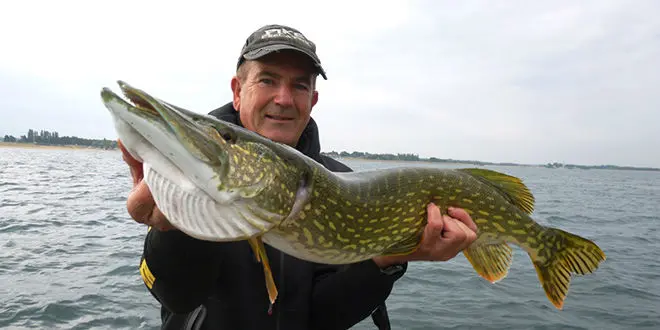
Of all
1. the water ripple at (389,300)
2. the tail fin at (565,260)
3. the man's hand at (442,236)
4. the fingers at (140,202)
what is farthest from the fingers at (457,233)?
the water ripple at (389,300)

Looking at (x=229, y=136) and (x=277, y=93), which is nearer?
(x=229, y=136)

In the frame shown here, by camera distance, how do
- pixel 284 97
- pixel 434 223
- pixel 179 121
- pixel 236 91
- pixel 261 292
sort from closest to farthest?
1. pixel 179 121
2. pixel 434 223
3. pixel 261 292
4. pixel 284 97
5. pixel 236 91

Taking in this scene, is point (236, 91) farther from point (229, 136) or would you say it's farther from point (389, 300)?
point (389, 300)

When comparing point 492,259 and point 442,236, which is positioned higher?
point 442,236

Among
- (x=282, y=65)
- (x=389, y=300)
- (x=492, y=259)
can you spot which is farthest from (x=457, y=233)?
(x=389, y=300)

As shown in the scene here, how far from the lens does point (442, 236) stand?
92.6 inches

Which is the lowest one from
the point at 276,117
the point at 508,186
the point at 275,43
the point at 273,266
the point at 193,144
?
the point at 273,266

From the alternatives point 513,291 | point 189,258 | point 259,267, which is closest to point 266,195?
point 189,258

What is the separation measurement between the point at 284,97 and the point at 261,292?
1.19 metres

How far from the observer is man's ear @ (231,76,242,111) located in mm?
2975

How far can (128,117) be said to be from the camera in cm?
142

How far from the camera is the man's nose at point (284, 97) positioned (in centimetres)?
270

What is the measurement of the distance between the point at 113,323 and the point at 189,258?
158 inches

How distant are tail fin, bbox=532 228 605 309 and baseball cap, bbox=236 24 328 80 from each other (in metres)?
1.85
